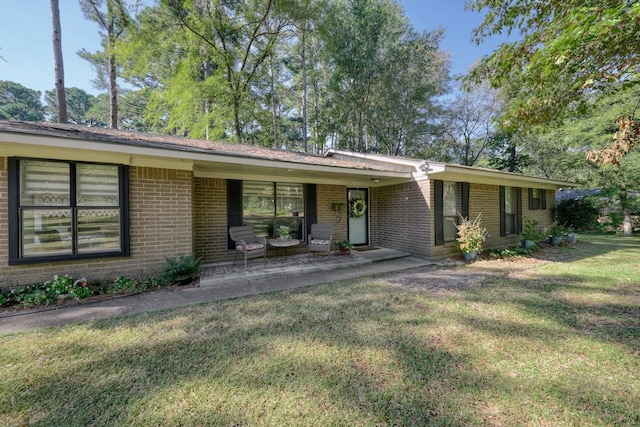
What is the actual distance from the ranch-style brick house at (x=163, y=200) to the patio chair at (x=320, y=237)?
1.39 feet

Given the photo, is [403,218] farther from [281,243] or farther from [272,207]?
[272,207]

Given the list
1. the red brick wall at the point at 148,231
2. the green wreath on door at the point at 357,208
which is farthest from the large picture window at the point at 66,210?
the green wreath on door at the point at 357,208

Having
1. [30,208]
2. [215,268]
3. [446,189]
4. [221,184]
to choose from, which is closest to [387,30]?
[446,189]

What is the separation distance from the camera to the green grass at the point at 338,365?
1927 mm

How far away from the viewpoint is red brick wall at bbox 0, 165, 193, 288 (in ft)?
14.9

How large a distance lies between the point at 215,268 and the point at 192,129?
982 cm

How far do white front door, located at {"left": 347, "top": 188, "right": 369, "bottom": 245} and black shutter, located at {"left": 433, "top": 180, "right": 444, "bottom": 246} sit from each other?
2467mm

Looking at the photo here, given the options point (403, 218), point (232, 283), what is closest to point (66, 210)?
point (232, 283)

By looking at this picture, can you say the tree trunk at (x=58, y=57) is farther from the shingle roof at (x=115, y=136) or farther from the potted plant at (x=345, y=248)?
the potted plant at (x=345, y=248)

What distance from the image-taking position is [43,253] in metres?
4.43

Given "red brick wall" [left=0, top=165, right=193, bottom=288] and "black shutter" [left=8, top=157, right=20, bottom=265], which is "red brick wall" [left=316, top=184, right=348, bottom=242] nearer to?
"red brick wall" [left=0, top=165, right=193, bottom=288]

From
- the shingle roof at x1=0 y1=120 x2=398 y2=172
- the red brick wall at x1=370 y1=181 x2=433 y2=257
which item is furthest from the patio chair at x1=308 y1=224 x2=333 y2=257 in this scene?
the red brick wall at x1=370 y1=181 x2=433 y2=257

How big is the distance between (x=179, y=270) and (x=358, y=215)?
5.80m

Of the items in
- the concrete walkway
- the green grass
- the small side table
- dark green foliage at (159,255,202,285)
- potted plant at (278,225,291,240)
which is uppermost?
potted plant at (278,225,291,240)
